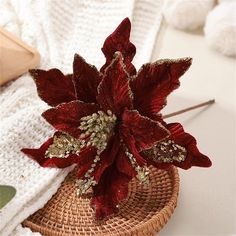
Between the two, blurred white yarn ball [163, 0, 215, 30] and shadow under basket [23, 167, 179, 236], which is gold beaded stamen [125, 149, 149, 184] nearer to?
shadow under basket [23, 167, 179, 236]

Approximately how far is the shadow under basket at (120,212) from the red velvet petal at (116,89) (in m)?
0.13

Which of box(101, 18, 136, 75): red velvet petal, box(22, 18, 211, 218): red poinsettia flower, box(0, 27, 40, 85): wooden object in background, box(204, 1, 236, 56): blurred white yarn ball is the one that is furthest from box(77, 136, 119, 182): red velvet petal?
box(204, 1, 236, 56): blurred white yarn ball

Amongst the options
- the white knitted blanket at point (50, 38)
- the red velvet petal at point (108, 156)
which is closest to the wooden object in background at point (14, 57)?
the white knitted blanket at point (50, 38)

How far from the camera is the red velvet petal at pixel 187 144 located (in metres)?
0.66

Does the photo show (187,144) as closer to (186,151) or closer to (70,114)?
(186,151)

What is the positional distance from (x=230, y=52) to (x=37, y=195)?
507 millimetres

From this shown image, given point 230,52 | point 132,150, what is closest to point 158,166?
point 132,150

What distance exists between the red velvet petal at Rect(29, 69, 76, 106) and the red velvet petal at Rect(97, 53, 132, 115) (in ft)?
0.19

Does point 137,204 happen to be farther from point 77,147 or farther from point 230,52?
point 230,52

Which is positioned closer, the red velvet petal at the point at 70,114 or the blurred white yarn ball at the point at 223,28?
the red velvet petal at the point at 70,114

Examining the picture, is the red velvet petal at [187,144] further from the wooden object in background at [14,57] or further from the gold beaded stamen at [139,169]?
the wooden object in background at [14,57]

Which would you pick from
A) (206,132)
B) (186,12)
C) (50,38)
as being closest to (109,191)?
(206,132)

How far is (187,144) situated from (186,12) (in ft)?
1.58

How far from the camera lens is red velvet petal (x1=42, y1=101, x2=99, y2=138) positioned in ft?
2.13
